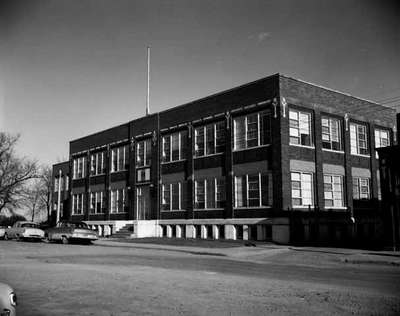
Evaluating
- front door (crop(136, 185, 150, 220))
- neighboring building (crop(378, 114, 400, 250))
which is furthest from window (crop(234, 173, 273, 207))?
front door (crop(136, 185, 150, 220))

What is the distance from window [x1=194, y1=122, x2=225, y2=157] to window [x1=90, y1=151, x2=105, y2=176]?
1506 centimetres

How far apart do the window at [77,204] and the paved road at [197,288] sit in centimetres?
3275

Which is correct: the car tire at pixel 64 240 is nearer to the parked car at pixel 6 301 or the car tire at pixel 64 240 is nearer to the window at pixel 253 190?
the window at pixel 253 190

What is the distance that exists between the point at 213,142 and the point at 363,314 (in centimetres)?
2604

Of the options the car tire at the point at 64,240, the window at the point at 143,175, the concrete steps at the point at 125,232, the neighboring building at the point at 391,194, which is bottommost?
the car tire at the point at 64,240

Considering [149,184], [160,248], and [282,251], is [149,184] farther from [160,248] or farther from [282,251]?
[282,251]

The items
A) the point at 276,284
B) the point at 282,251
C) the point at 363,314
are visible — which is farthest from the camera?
the point at 282,251

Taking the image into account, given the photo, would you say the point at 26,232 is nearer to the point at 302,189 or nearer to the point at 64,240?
the point at 64,240

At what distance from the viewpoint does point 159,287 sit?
11289 millimetres

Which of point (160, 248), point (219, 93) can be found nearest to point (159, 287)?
point (160, 248)

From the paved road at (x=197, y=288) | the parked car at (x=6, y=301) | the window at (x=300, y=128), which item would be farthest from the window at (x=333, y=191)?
the parked car at (x=6, y=301)

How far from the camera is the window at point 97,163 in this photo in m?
47.1

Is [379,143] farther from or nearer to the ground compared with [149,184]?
farther from the ground

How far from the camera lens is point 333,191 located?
31.6 m
